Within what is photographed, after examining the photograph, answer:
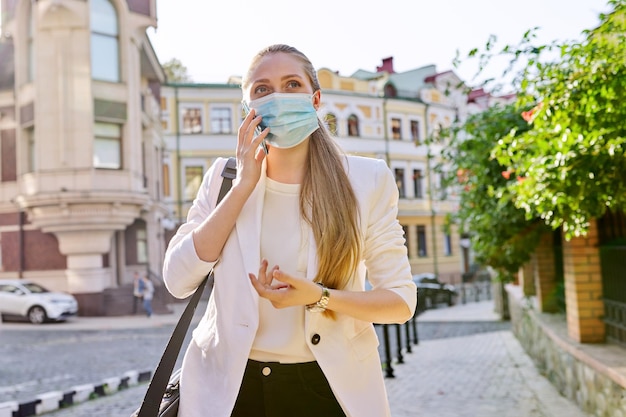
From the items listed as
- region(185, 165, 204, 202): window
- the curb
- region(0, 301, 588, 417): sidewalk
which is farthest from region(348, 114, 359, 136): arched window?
the curb

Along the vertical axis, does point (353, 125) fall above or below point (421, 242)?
above

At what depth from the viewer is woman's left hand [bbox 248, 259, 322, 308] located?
63.7 inches

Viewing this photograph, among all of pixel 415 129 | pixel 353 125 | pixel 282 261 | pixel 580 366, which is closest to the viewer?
pixel 282 261

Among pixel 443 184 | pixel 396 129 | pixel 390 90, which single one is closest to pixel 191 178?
pixel 396 129

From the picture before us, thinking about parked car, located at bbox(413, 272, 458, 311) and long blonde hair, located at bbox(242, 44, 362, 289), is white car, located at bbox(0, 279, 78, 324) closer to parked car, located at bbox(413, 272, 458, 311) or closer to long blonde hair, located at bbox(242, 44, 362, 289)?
parked car, located at bbox(413, 272, 458, 311)

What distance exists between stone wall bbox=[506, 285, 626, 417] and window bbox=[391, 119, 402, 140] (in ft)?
92.2

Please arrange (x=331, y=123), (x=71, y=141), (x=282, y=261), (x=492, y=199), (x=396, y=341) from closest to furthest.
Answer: (x=282, y=261) → (x=331, y=123) → (x=492, y=199) → (x=396, y=341) → (x=71, y=141)

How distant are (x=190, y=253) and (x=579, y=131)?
3155 millimetres

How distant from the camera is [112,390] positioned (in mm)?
8406

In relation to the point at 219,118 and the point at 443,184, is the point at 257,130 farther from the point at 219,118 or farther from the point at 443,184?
the point at 219,118

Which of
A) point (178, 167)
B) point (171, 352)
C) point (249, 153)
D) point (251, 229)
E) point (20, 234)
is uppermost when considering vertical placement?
point (178, 167)

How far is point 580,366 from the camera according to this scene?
228 inches

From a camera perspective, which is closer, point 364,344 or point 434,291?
point 364,344

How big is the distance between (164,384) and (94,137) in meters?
21.1
